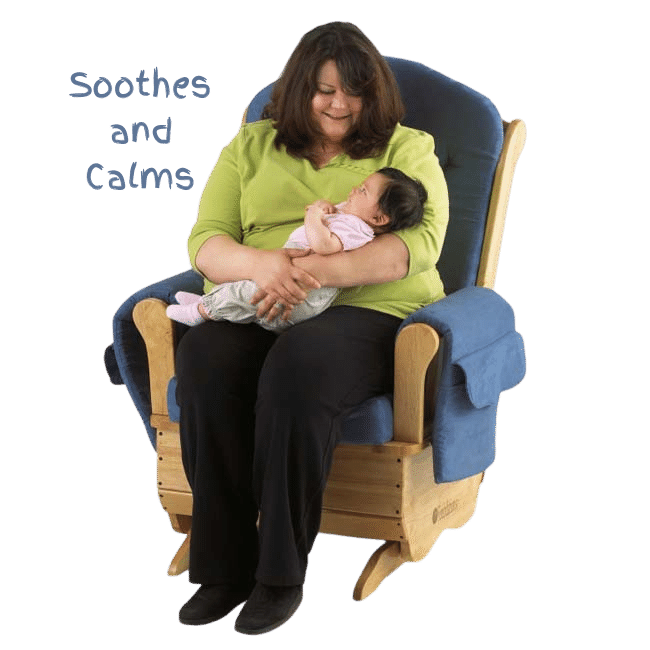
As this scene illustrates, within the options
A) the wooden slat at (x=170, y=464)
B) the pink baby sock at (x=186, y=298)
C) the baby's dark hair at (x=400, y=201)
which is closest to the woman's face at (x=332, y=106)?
the baby's dark hair at (x=400, y=201)

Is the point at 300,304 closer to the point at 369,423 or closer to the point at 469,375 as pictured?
the point at 369,423

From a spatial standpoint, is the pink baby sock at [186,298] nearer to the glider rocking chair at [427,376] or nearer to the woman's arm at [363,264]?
the glider rocking chair at [427,376]

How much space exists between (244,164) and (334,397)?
0.86 metres

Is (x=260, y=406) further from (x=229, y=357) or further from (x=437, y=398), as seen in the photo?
(x=437, y=398)

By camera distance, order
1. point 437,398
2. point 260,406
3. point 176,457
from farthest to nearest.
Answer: point 176,457 → point 437,398 → point 260,406

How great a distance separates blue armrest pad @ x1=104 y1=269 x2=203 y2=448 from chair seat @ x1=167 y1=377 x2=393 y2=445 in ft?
2.36

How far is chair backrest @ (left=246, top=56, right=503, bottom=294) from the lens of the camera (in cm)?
483

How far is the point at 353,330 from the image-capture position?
4.25 m

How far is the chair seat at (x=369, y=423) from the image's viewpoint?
4242mm

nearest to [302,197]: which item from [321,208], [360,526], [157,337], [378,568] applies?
[321,208]

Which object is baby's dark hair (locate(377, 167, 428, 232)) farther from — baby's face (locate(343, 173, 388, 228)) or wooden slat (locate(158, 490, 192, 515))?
wooden slat (locate(158, 490, 192, 515))

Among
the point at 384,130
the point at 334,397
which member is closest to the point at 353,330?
the point at 334,397

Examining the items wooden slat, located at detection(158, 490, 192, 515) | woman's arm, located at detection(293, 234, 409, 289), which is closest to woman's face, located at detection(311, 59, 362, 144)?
woman's arm, located at detection(293, 234, 409, 289)

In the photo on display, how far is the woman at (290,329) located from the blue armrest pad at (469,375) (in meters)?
0.14
